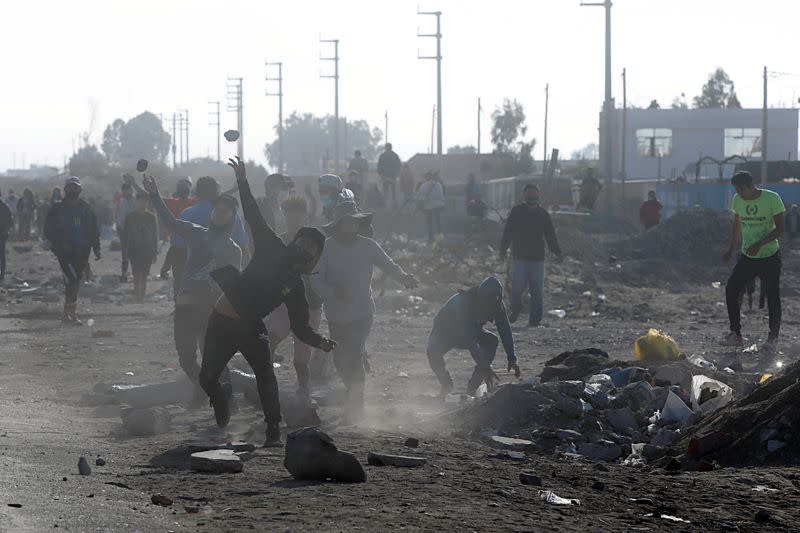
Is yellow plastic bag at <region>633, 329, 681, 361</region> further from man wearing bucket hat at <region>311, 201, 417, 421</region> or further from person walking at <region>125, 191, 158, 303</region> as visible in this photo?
person walking at <region>125, 191, 158, 303</region>

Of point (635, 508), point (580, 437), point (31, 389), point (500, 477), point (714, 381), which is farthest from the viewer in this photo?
point (31, 389)

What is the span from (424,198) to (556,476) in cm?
2388

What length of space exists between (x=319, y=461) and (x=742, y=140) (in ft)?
236

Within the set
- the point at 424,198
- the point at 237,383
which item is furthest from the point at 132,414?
the point at 424,198

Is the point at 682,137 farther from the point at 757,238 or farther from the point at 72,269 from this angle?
the point at 757,238

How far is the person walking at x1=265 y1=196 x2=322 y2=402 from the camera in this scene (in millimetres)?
10977

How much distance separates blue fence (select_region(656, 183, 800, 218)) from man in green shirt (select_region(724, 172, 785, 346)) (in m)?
25.6

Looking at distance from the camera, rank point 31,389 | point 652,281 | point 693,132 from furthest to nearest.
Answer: point 693,132 → point 652,281 → point 31,389

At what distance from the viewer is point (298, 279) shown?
29.4 feet

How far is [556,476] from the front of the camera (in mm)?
8055

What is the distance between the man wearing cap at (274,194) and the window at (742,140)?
63.8 m

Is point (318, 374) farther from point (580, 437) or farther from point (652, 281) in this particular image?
point (652, 281)

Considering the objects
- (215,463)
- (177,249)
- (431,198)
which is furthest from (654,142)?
(215,463)

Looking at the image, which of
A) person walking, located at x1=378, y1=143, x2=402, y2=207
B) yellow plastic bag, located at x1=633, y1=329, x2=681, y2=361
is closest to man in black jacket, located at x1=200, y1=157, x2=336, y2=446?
yellow plastic bag, located at x1=633, y1=329, x2=681, y2=361
